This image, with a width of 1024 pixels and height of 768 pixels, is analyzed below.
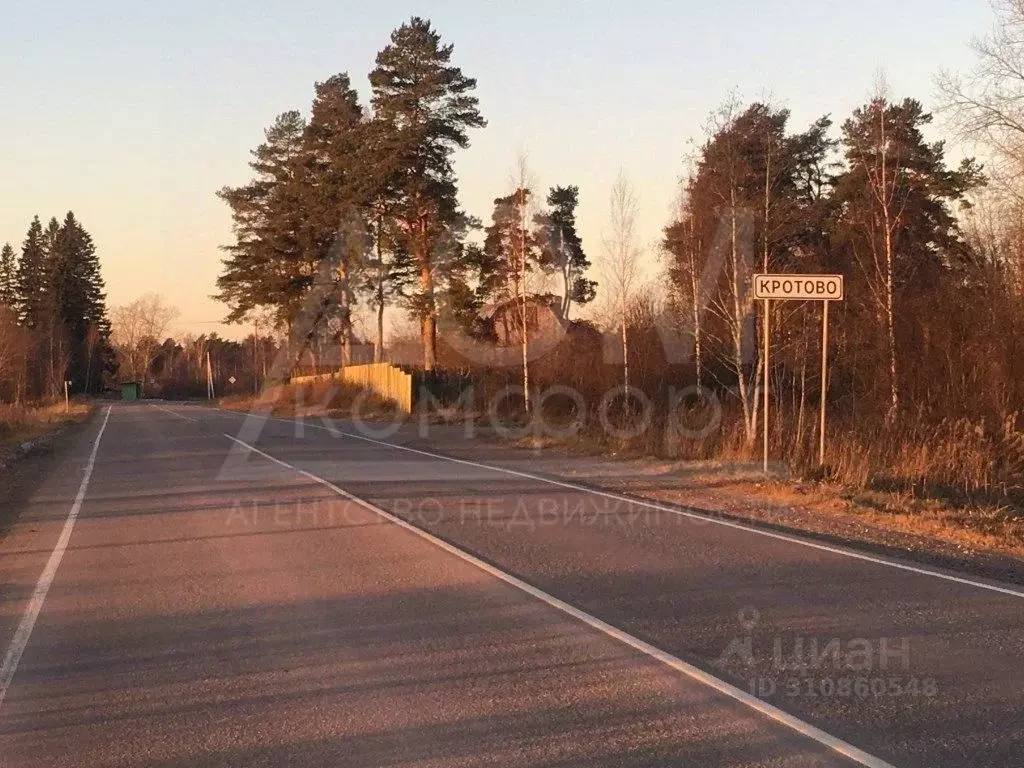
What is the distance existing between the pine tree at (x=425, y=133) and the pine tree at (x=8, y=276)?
243 ft

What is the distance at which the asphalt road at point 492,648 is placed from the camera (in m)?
5.13

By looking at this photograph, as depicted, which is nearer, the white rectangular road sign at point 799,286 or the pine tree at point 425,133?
the white rectangular road sign at point 799,286

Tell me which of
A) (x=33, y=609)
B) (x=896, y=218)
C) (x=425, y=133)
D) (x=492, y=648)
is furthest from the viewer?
(x=425, y=133)

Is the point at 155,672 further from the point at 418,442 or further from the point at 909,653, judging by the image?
the point at 418,442

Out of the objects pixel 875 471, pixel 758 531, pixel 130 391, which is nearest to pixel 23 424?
pixel 875 471

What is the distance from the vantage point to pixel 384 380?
44156mm

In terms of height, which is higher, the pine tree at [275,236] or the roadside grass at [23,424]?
the pine tree at [275,236]

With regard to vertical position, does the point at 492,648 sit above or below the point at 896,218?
below

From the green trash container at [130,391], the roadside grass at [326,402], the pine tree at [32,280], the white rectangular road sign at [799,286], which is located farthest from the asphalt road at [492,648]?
the green trash container at [130,391]

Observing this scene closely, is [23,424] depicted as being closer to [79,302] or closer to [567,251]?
[567,251]

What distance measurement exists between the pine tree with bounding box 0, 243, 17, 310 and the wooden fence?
62.6 metres

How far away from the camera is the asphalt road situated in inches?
202

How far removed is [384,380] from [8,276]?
7658cm

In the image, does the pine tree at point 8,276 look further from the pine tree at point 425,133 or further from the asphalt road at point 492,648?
the asphalt road at point 492,648
